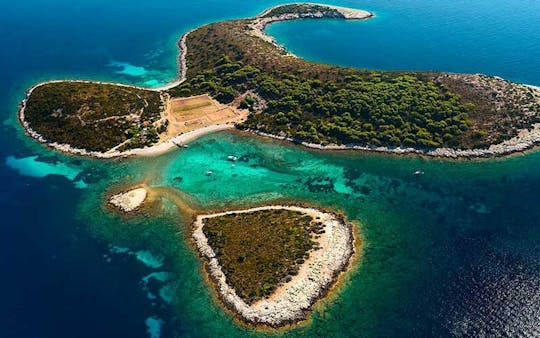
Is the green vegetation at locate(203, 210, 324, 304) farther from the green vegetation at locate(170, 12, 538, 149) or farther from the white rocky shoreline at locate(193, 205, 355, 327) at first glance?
the green vegetation at locate(170, 12, 538, 149)

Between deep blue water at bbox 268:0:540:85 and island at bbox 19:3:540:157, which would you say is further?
deep blue water at bbox 268:0:540:85

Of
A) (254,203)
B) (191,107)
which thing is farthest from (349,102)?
(254,203)

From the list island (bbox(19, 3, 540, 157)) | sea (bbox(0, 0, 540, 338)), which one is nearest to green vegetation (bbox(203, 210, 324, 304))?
sea (bbox(0, 0, 540, 338))

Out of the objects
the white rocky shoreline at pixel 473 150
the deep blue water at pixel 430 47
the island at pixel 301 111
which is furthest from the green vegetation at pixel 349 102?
the deep blue water at pixel 430 47

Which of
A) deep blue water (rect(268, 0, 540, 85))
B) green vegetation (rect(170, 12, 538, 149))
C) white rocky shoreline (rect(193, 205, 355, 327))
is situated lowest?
white rocky shoreline (rect(193, 205, 355, 327))

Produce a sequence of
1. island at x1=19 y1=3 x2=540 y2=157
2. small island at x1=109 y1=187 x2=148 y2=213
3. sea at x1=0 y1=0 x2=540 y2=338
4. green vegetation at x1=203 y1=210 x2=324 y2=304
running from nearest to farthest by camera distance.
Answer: sea at x1=0 y1=0 x2=540 y2=338 → green vegetation at x1=203 y1=210 x2=324 y2=304 → small island at x1=109 y1=187 x2=148 y2=213 → island at x1=19 y1=3 x2=540 y2=157

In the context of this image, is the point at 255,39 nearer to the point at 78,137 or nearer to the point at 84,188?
the point at 78,137
